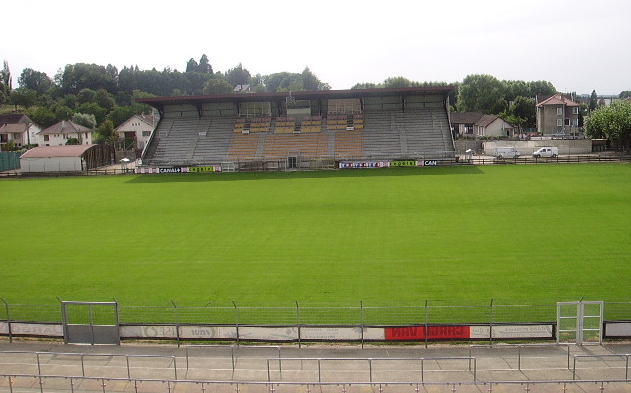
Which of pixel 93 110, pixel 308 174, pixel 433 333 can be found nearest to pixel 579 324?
pixel 433 333

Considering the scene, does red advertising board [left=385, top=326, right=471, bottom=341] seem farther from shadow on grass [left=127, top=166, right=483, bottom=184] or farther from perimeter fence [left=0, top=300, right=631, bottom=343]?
shadow on grass [left=127, top=166, right=483, bottom=184]

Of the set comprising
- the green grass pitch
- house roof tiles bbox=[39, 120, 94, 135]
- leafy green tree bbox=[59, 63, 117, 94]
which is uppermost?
leafy green tree bbox=[59, 63, 117, 94]

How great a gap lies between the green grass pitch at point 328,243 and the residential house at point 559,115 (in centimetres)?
5362

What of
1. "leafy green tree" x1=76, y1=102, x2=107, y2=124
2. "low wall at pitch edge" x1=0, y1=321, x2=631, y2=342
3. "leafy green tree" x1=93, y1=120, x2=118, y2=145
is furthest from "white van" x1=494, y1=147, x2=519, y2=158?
"leafy green tree" x1=76, y1=102, x2=107, y2=124

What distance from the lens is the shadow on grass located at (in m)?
52.9

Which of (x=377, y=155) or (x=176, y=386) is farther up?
(x=377, y=155)

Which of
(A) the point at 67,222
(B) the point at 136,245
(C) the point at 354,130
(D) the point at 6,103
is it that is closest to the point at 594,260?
(B) the point at 136,245

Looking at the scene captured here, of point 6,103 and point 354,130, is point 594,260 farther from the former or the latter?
point 6,103

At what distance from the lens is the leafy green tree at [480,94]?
12038cm

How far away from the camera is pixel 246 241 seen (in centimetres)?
2841

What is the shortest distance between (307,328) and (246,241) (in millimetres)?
12753

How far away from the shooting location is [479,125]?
316 feet

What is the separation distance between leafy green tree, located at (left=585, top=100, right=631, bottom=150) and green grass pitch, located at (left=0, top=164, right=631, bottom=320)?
18466 mm

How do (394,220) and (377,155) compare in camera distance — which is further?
(377,155)
